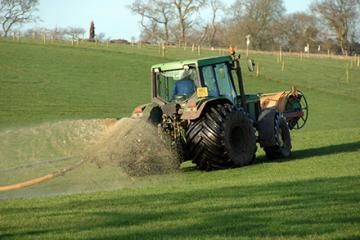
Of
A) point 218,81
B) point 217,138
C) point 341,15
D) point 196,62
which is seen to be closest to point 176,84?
point 196,62

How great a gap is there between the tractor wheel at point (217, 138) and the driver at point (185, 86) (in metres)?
0.68

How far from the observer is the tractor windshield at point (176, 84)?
13.4 metres

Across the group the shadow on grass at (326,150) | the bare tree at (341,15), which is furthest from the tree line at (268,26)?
the shadow on grass at (326,150)

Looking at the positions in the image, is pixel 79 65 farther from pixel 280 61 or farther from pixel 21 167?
pixel 21 167

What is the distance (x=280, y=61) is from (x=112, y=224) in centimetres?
6250

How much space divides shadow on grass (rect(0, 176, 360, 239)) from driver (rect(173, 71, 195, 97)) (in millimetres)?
4384

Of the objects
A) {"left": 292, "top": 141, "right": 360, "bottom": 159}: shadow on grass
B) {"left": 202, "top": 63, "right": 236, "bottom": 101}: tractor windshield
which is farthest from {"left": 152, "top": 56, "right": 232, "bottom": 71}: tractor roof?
{"left": 292, "top": 141, "right": 360, "bottom": 159}: shadow on grass

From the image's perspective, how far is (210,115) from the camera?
41.9 feet

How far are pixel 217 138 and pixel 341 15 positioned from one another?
298 ft

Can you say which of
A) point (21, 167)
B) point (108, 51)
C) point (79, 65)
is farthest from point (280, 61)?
point (21, 167)

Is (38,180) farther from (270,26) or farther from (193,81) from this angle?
(270,26)

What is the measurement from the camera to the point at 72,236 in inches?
249

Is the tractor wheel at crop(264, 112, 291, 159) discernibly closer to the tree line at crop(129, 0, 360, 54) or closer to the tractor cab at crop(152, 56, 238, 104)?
the tractor cab at crop(152, 56, 238, 104)

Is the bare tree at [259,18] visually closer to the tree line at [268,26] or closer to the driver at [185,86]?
the tree line at [268,26]
